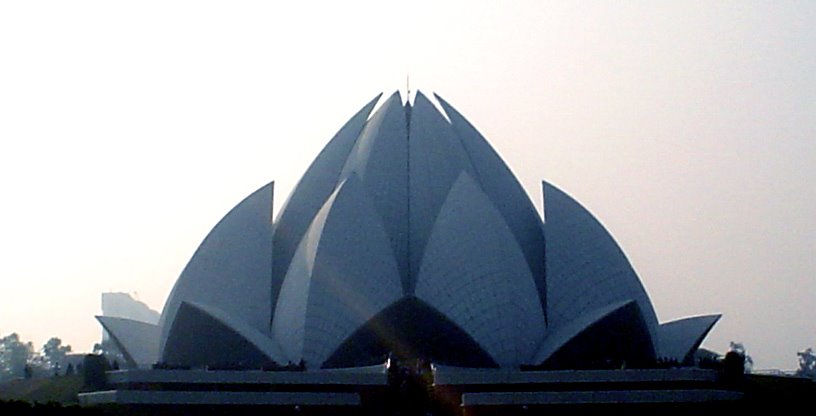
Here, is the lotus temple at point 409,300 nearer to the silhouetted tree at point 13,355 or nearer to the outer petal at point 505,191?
the outer petal at point 505,191

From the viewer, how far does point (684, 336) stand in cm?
5131

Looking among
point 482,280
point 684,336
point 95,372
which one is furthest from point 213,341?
point 684,336

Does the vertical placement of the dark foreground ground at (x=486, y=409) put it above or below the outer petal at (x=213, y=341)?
below

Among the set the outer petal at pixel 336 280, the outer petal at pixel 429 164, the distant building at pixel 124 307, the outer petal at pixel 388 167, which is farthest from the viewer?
the distant building at pixel 124 307

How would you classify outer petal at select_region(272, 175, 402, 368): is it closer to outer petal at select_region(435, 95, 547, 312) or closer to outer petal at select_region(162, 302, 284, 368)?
outer petal at select_region(162, 302, 284, 368)

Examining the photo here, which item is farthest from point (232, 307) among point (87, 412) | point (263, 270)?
point (87, 412)

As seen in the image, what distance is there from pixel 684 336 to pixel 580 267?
186 inches

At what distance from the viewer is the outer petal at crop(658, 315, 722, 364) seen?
165 feet

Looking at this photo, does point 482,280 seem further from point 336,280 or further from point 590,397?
point 590,397

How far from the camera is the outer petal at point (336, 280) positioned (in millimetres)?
45688

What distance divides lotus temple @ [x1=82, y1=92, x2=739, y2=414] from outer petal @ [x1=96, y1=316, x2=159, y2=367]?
0.07 m

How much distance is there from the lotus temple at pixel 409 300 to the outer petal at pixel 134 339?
0.07 m

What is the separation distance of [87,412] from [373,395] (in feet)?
29.0

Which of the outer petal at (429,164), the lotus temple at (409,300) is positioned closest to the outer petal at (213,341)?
the lotus temple at (409,300)
